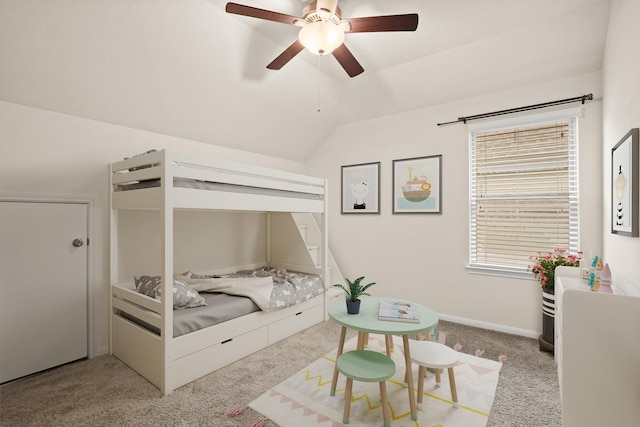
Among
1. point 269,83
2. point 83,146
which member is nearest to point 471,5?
point 269,83

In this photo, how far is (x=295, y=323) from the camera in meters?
3.07

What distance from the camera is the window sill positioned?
303 cm

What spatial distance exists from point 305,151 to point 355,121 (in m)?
0.86

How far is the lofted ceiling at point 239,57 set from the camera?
2096mm

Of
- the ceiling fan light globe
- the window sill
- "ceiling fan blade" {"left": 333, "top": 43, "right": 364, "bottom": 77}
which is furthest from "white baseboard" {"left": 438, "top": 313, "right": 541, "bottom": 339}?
the ceiling fan light globe

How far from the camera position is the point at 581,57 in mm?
2660

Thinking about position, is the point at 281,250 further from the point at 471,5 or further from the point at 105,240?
the point at 471,5

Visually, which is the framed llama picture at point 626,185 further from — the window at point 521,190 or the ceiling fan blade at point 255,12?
the ceiling fan blade at point 255,12

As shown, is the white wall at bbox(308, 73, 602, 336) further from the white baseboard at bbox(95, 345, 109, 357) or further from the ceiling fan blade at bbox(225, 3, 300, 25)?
the white baseboard at bbox(95, 345, 109, 357)

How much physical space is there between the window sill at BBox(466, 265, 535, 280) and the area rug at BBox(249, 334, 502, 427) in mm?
1104

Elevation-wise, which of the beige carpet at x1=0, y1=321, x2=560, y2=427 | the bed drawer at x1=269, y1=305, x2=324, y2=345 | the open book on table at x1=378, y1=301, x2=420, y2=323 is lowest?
the beige carpet at x1=0, y1=321, x2=560, y2=427

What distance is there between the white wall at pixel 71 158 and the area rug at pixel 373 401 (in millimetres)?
1799

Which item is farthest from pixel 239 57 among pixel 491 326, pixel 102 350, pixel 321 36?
pixel 491 326

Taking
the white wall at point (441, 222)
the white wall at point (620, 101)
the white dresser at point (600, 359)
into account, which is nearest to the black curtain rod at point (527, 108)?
the white wall at point (441, 222)
